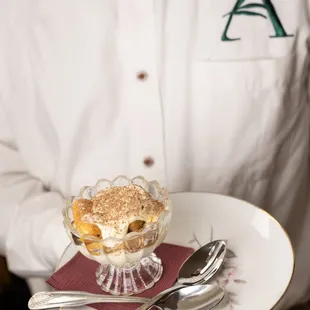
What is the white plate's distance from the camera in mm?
494

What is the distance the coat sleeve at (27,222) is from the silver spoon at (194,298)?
0.25m

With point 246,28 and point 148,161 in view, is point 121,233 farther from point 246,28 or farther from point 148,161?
point 246,28

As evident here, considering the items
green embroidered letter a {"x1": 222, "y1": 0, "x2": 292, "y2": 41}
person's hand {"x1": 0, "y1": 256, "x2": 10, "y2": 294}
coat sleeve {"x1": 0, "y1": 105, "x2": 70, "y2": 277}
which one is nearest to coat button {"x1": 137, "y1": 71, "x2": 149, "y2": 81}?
green embroidered letter a {"x1": 222, "y1": 0, "x2": 292, "y2": 41}

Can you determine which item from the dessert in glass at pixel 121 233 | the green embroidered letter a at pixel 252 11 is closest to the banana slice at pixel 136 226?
the dessert in glass at pixel 121 233

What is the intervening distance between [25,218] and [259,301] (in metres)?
0.39

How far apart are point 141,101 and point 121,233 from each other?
26cm

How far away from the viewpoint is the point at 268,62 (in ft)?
2.27

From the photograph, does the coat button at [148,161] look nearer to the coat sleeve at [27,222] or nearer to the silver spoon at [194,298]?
the coat sleeve at [27,222]

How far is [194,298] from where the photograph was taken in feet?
1.61

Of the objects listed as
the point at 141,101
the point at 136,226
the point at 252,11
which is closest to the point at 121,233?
the point at 136,226

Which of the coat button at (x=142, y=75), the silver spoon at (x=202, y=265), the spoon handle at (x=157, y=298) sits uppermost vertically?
the coat button at (x=142, y=75)

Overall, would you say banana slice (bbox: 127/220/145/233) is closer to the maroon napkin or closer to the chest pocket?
the maroon napkin

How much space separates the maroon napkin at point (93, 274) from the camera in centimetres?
52

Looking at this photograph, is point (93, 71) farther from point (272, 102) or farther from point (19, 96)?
point (272, 102)
